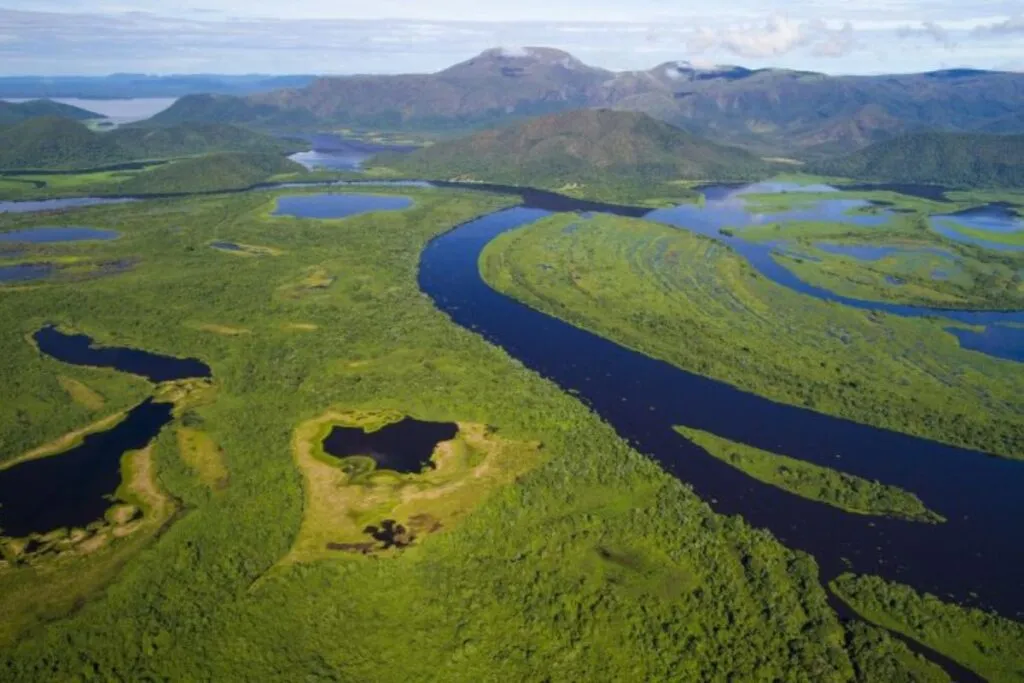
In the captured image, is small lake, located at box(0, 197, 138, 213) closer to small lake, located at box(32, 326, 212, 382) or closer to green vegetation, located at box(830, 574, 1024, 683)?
small lake, located at box(32, 326, 212, 382)

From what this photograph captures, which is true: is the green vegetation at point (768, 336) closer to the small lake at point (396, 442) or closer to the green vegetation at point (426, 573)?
the green vegetation at point (426, 573)

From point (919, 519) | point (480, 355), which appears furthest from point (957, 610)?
point (480, 355)

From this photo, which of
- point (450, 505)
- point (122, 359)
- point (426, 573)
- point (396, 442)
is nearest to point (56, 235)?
point (122, 359)

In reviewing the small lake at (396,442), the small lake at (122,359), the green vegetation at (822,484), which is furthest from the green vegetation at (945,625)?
the small lake at (122,359)

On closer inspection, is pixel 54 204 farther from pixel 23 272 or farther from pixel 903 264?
pixel 903 264

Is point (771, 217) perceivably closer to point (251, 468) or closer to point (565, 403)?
point (565, 403)
